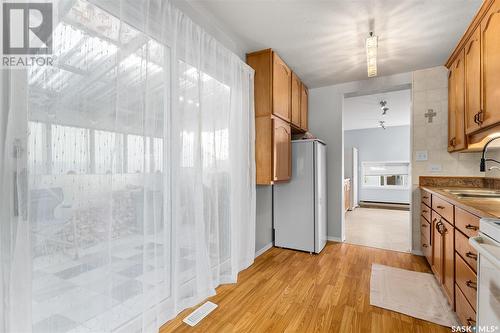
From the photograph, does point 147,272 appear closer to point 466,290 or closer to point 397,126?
point 466,290

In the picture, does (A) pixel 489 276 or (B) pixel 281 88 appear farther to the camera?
(B) pixel 281 88

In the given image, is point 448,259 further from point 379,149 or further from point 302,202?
point 379,149

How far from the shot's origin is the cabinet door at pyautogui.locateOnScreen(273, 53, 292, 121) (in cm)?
268

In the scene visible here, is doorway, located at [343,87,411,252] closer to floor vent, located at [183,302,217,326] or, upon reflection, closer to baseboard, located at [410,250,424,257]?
baseboard, located at [410,250,424,257]

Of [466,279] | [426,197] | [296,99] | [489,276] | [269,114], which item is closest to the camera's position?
[489,276]

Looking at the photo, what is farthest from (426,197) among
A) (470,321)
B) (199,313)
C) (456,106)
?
(199,313)

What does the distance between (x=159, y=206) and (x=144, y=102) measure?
26.8 inches

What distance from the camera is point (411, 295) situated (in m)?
2.10

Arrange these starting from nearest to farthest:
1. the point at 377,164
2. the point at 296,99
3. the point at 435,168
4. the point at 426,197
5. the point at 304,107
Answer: the point at 426,197
the point at 435,168
the point at 296,99
the point at 304,107
the point at 377,164

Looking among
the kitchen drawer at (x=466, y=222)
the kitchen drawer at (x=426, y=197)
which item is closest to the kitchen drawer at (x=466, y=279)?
the kitchen drawer at (x=466, y=222)

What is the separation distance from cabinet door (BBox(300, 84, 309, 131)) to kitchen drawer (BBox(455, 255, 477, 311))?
2.38 m

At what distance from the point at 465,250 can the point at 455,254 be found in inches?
10.5

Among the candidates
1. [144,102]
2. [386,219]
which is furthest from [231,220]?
[386,219]

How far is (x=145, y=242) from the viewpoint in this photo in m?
1.45
